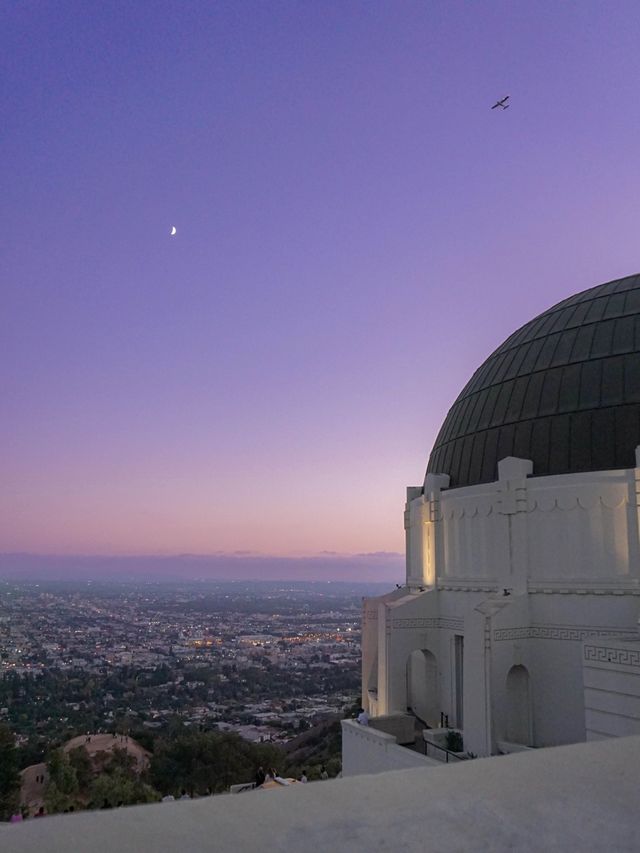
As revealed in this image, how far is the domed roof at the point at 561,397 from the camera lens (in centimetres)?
1411

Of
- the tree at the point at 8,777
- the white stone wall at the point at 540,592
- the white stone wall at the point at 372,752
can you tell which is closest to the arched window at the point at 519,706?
the white stone wall at the point at 540,592

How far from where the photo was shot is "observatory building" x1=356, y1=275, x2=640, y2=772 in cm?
1309

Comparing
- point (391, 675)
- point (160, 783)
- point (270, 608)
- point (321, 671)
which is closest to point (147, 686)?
point (321, 671)

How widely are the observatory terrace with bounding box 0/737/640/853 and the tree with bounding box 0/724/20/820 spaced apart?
26390mm

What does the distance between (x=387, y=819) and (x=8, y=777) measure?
28424 mm

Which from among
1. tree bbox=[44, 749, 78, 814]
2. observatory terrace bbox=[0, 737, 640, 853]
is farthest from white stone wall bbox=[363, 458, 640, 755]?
tree bbox=[44, 749, 78, 814]

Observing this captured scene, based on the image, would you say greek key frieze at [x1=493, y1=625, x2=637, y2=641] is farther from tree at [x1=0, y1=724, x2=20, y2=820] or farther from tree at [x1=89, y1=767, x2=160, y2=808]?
tree at [x1=0, y1=724, x2=20, y2=820]

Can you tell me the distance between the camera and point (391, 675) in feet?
52.3

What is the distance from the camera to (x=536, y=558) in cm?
1409

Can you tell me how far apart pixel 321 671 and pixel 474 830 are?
269ft

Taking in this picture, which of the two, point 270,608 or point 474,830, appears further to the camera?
point 270,608

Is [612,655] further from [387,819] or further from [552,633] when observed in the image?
[387,819]

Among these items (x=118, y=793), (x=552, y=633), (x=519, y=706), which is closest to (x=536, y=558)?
(x=552, y=633)

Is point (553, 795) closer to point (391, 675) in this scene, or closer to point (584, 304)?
point (391, 675)
